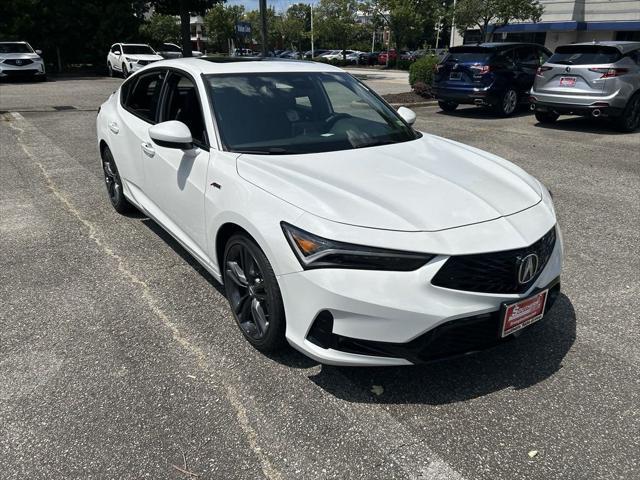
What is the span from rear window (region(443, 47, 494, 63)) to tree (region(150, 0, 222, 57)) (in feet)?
58.0

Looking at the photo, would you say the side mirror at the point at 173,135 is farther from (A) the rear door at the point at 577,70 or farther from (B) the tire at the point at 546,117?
(B) the tire at the point at 546,117

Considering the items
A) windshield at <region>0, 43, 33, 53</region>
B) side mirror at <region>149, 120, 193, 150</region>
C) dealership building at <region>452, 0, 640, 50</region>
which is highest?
dealership building at <region>452, 0, 640, 50</region>

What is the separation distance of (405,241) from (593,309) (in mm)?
1999

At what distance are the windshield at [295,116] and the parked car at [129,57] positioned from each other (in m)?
21.2

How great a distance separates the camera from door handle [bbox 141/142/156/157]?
13.3ft

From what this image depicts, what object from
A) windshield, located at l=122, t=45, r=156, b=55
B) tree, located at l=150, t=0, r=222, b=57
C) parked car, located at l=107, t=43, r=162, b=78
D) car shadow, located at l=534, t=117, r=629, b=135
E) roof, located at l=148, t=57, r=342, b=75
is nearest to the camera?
roof, located at l=148, t=57, r=342, b=75

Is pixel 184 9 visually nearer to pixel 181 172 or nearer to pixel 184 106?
pixel 184 106

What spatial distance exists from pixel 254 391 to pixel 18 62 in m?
22.1

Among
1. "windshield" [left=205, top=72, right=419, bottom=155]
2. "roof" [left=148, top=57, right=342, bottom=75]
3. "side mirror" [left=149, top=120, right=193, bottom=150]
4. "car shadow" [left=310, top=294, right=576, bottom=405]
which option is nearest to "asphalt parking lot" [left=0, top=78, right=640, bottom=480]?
"car shadow" [left=310, top=294, right=576, bottom=405]

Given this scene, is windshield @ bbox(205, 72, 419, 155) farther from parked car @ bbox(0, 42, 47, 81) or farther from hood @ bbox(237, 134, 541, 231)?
parked car @ bbox(0, 42, 47, 81)

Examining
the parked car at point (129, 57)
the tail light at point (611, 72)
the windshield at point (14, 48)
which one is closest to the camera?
the tail light at point (611, 72)

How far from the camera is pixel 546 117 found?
11766mm

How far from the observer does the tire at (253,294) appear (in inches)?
109

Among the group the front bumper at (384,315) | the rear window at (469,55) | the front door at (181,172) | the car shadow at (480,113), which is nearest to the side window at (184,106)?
the front door at (181,172)
